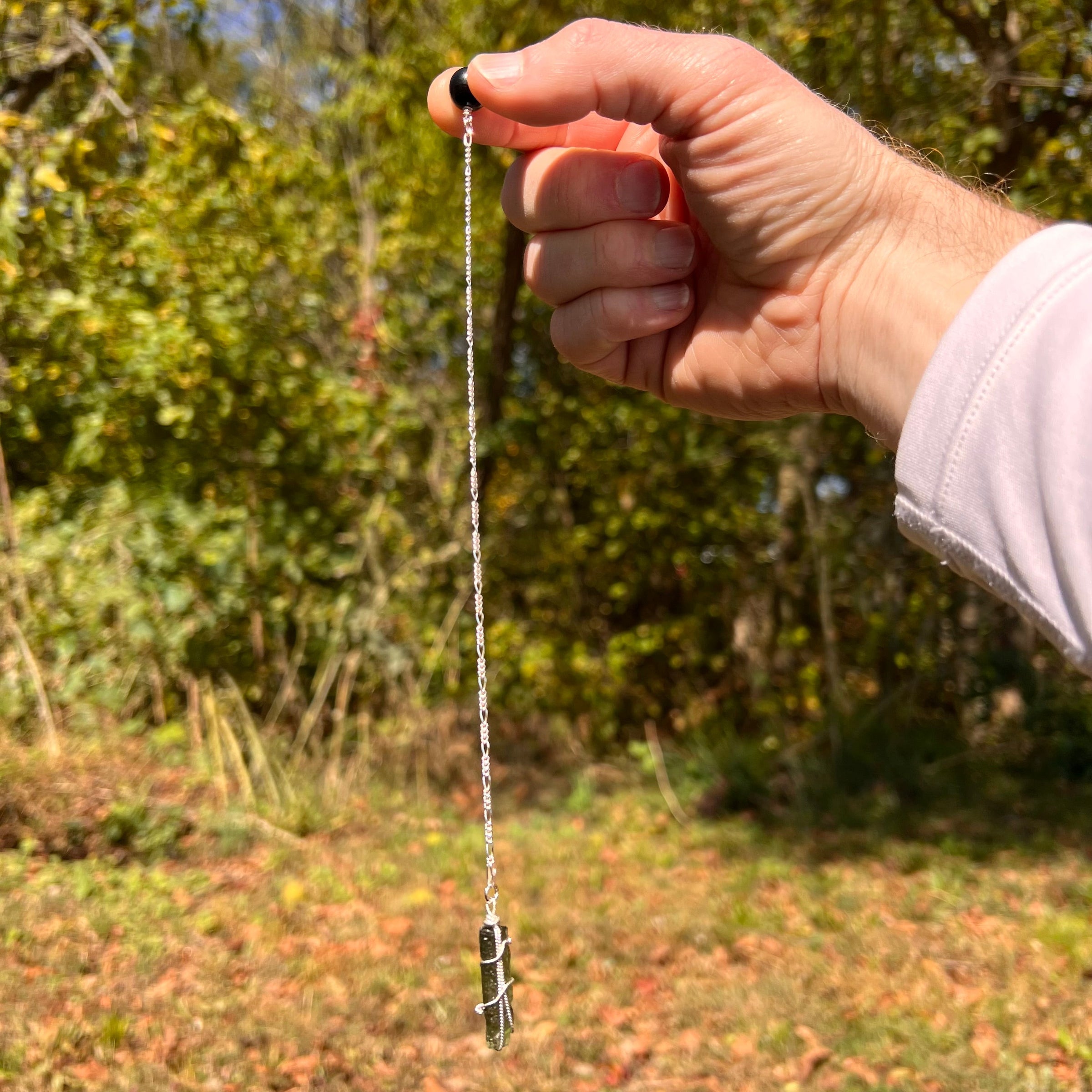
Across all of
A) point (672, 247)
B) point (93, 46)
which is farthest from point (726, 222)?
point (93, 46)

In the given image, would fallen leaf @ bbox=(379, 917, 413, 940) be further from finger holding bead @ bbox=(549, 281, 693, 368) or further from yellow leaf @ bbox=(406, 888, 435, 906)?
finger holding bead @ bbox=(549, 281, 693, 368)

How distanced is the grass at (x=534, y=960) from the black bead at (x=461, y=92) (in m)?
2.61

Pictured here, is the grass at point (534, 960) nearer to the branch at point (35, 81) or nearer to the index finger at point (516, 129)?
the index finger at point (516, 129)

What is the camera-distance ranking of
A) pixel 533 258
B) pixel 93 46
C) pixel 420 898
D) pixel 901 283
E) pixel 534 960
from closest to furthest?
1. pixel 901 283
2. pixel 533 258
3. pixel 534 960
4. pixel 420 898
5. pixel 93 46

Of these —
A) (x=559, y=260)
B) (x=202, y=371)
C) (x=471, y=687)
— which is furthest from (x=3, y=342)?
(x=559, y=260)

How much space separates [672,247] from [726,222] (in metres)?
0.11

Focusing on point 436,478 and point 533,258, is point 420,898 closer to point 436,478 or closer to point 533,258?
point 436,478

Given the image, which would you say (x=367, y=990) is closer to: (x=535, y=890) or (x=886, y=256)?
(x=535, y=890)

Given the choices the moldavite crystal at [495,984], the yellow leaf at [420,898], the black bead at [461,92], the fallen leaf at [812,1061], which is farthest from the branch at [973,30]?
the moldavite crystal at [495,984]

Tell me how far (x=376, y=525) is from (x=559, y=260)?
434 centimetres

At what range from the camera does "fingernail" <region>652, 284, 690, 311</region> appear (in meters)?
1.83

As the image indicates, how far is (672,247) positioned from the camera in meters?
1.78

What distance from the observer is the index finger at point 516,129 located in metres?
1.69

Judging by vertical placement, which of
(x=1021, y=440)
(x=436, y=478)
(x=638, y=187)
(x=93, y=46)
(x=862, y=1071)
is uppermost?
(x=93, y=46)
